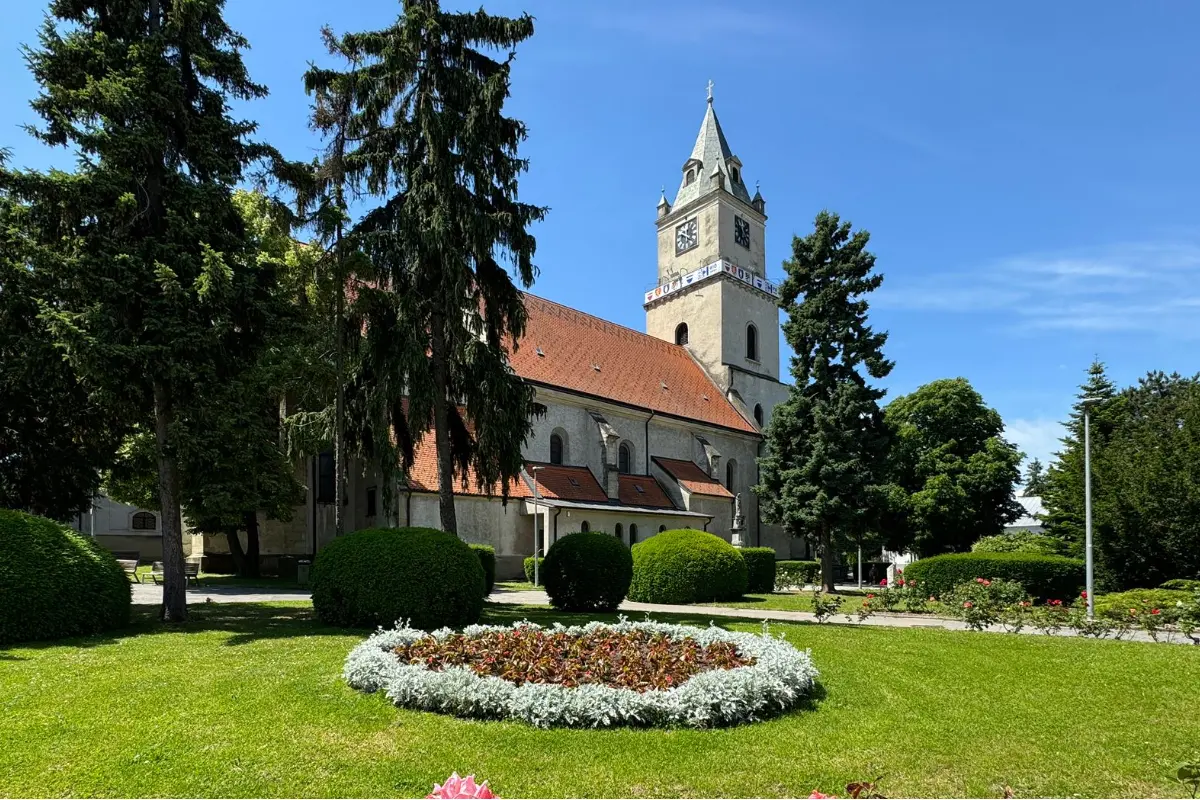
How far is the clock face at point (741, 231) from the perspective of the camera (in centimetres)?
4494

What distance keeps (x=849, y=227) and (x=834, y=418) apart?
25.4 feet

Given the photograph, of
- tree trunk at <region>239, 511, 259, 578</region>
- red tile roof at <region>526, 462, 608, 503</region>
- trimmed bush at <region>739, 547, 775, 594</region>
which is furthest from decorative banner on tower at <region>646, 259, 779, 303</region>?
tree trunk at <region>239, 511, 259, 578</region>

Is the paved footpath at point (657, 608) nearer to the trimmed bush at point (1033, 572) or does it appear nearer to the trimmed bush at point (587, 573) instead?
the trimmed bush at point (587, 573)

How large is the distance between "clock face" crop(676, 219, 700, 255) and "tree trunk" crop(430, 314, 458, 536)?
105ft

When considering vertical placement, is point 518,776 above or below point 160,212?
below

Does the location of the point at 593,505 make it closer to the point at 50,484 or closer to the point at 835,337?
the point at 835,337

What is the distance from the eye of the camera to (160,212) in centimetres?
1371

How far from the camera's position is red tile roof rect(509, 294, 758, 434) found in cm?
3338

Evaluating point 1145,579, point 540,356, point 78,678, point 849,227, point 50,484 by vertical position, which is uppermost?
point 849,227

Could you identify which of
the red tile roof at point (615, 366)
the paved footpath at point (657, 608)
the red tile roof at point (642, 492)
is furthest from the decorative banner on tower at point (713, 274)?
the paved footpath at point (657, 608)

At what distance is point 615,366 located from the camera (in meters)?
37.5

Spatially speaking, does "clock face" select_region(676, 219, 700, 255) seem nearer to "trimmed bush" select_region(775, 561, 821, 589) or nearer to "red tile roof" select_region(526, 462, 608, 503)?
"red tile roof" select_region(526, 462, 608, 503)

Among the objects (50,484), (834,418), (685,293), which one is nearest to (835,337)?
(834,418)

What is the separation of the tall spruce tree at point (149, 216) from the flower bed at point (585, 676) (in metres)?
7.29
